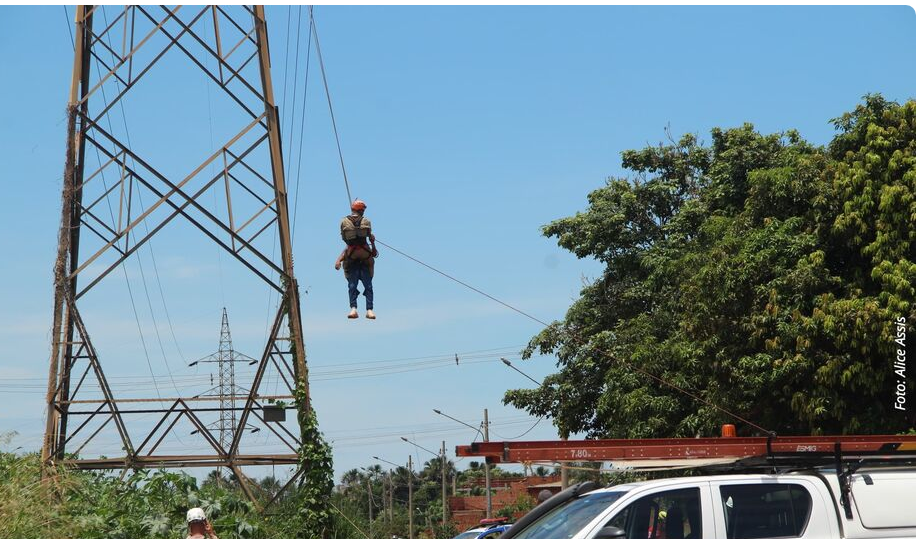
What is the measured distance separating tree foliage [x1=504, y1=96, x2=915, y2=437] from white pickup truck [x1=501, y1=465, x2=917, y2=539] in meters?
12.1

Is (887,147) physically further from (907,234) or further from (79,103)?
(79,103)

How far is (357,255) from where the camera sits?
51.0ft

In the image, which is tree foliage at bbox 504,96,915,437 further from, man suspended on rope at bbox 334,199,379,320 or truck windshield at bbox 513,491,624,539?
truck windshield at bbox 513,491,624,539

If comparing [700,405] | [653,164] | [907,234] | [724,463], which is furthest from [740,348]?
[724,463]

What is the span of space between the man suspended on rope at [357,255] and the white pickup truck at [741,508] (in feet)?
23.9

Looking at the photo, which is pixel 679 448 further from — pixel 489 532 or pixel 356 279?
pixel 489 532

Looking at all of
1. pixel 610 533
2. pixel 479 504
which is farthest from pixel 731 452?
pixel 479 504

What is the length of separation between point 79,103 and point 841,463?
52.4 feet

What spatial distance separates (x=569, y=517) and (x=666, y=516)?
0.66 meters

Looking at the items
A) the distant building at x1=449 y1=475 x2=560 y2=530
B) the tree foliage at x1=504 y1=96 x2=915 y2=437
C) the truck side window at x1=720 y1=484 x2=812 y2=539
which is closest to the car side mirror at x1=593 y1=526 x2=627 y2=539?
the truck side window at x1=720 y1=484 x2=812 y2=539

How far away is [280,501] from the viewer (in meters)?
21.4

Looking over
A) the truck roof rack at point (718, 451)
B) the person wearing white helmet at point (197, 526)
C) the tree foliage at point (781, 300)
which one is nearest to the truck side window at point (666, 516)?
the truck roof rack at point (718, 451)

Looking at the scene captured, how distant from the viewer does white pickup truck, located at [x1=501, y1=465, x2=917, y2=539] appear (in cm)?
806

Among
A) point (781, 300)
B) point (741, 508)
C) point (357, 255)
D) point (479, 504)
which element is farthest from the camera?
point (479, 504)
